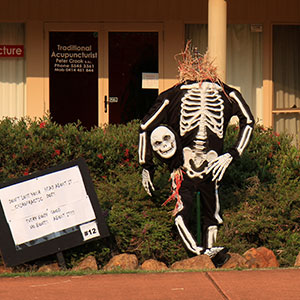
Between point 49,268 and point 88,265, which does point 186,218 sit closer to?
point 88,265

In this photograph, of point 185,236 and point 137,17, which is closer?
point 185,236

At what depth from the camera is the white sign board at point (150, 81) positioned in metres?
13.8

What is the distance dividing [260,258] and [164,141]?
146cm

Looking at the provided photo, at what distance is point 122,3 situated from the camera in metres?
13.6

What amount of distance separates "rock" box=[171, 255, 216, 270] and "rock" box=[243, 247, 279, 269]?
0.40 m

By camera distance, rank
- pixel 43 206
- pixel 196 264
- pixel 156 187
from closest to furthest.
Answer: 1. pixel 196 264
2. pixel 43 206
3. pixel 156 187

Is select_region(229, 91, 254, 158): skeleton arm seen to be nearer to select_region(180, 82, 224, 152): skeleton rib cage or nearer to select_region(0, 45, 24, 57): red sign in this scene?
select_region(180, 82, 224, 152): skeleton rib cage

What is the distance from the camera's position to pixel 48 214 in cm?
814

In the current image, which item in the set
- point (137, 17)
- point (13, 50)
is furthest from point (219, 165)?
point (13, 50)

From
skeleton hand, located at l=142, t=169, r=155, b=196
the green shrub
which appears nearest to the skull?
skeleton hand, located at l=142, t=169, r=155, b=196

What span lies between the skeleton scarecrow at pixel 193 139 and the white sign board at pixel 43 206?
29.4 inches

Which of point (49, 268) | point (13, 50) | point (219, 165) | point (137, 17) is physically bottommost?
point (49, 268)

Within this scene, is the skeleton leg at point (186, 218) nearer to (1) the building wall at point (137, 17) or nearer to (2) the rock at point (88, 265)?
(2) the rock at point (88, 265)

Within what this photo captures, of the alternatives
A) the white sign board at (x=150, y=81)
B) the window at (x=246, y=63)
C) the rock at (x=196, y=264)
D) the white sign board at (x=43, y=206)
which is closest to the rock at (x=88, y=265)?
the white sign board at (x=43, y=206)
